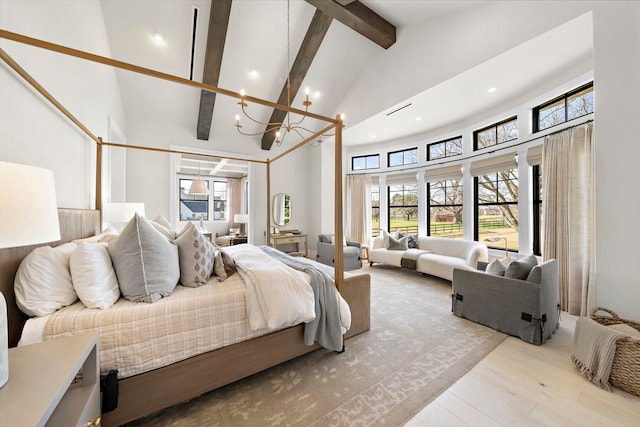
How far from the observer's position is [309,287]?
182 centimetres

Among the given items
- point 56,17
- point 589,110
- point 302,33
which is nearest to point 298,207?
point 302,33

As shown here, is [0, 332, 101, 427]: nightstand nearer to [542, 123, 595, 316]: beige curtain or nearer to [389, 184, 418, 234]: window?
[542, 123, 595, 316]: beige curtain

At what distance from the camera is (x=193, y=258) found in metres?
1.80

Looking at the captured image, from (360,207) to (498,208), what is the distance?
285cm

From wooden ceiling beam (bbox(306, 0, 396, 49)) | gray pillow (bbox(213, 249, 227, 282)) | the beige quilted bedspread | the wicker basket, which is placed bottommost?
the wicker basket

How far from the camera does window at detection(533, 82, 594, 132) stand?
9.37 ft

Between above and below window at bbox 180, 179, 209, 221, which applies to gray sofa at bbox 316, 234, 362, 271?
below

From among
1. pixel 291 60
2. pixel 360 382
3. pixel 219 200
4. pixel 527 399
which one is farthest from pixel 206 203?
pixel 527 399

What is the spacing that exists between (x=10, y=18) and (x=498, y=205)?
5.75m

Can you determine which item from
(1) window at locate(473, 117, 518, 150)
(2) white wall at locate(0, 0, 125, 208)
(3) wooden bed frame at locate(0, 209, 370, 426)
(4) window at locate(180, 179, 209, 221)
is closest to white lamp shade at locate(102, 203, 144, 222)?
(2) white wall at locate(0, 0, 125, 208)

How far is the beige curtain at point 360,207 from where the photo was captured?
A: 6023mm

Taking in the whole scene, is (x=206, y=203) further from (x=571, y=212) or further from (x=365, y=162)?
(x=571, y=212)

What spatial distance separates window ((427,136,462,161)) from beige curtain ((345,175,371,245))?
152 centimetres

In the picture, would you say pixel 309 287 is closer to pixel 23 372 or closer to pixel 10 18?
pixel 23 372
